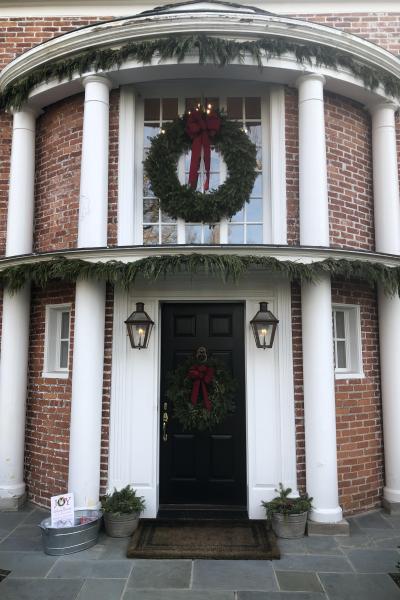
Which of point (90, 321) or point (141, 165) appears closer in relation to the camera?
point (90, 321)

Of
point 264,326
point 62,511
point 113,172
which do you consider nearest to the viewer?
point 62,511

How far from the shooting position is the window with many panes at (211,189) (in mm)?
6066

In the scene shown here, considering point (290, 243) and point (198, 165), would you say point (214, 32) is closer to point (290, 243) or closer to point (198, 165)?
point (198, 165)

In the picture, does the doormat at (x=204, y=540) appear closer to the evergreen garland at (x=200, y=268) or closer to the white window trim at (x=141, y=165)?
the evergreen garland at (x=200, y=268)

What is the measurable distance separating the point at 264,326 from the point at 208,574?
8.52 ft

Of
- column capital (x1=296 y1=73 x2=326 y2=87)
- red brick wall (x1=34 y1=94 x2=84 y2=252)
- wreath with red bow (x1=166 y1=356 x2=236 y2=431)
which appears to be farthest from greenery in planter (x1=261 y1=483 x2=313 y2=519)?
column capital (x1=296 y1=73 x2=326 y2=87)

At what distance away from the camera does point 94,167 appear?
562 centimetres

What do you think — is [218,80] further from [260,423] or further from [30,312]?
[260,423]

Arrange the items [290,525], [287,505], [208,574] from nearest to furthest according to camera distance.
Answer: [208,574] → [290,525] → [287,505]

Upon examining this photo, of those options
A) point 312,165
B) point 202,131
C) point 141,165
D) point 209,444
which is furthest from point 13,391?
point 312,165

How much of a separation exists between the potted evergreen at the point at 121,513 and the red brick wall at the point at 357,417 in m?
1.91

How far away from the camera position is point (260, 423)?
5621mm

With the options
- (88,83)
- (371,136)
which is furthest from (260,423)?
(88,83)

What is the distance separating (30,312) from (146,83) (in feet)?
11.0
